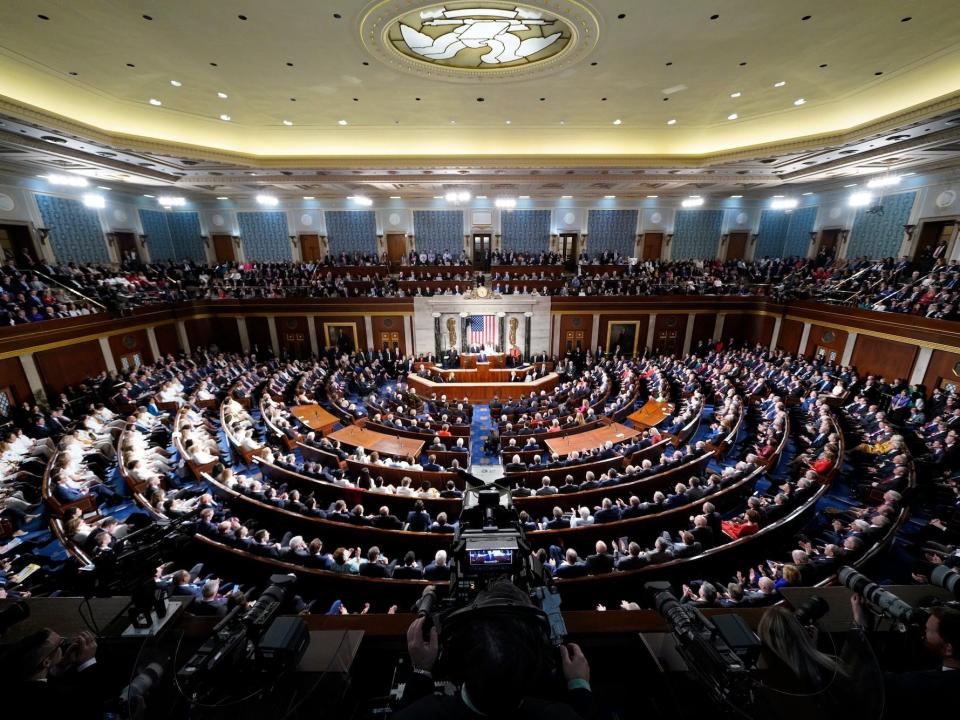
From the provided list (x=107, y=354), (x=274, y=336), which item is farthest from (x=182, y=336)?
(x=274, y=336)

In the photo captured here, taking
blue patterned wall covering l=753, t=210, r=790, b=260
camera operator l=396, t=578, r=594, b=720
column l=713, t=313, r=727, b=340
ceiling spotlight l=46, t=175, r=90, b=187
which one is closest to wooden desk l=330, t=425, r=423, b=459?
camera operator l=396, t=578, r=594, b=720

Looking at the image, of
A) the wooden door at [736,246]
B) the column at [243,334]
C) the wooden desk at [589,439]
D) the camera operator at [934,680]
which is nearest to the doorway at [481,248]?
the column at [243,334]

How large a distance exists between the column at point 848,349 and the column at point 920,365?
234 cm

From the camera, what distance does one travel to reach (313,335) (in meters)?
19.8

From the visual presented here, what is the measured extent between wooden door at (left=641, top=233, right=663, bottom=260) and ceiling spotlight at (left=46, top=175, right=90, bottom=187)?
26.9 meters

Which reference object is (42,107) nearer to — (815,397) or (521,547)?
(521,547)

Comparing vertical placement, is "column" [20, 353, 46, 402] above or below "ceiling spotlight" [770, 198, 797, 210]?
below

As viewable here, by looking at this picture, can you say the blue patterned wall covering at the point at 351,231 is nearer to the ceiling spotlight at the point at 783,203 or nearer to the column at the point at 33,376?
the column at the point at 33,376

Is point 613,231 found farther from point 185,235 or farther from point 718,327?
point 185,235

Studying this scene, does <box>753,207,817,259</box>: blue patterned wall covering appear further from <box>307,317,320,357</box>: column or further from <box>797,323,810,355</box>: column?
<box>307,317,320,357</box>: column

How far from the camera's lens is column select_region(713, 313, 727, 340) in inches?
779

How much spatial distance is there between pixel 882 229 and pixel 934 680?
23.9m

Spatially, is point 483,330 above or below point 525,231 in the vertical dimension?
below

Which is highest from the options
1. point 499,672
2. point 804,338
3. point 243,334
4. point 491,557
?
point 499,672
